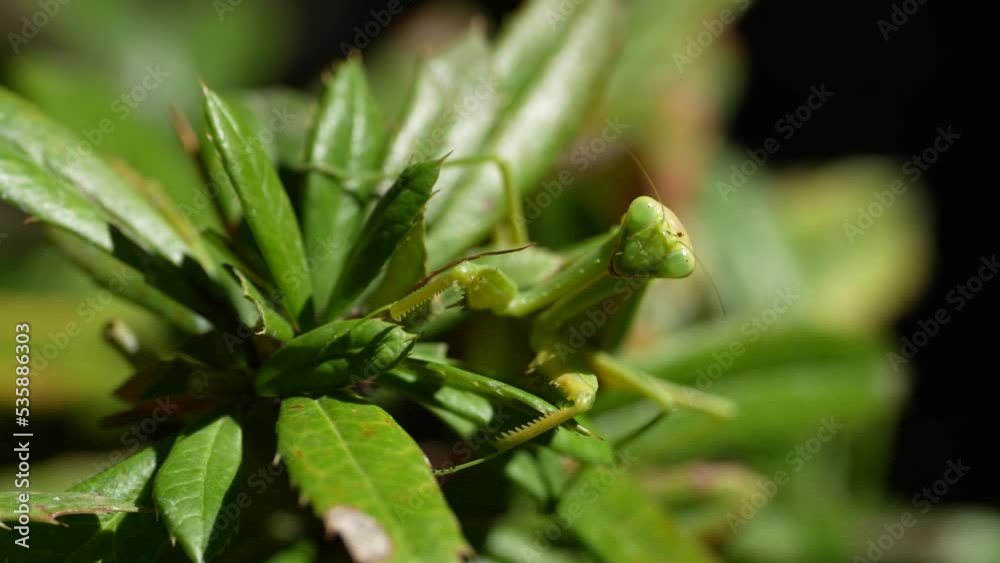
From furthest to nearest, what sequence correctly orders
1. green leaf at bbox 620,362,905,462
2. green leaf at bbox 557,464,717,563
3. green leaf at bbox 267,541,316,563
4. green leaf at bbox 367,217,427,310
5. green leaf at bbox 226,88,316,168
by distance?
green leaf at bbox 620,362,905,462
green leaf at bbox 226,88,316,168
green leaf at bbox 557,464,717,563
green leaf at bbox 267,541,316,563
green leaf at bbox 367,217,427,310

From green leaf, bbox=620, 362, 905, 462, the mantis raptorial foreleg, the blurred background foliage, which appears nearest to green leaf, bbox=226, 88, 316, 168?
the blurred background foliage

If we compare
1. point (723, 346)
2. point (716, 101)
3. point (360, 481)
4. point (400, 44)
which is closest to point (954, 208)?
point (716, 101)

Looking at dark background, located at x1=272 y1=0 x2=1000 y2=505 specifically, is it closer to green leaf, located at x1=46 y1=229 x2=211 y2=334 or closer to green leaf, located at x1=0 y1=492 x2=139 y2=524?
green leaf, located at x1=46 y1=229 x2=211 y2=334

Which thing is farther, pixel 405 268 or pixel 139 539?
pixel 405 268

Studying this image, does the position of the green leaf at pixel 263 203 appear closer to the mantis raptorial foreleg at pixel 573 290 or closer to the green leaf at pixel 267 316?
the green leaf at pixel 267 316

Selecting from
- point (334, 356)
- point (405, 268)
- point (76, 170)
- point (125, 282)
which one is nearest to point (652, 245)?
point (405, 268)

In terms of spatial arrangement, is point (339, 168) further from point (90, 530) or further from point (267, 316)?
point (90, 530)
